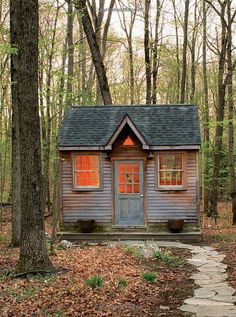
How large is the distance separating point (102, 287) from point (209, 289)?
196 centimetres

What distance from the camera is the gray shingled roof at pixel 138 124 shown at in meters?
15.5

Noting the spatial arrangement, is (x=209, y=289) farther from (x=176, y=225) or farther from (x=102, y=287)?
(x=176, y=225)

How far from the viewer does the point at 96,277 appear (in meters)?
8.00

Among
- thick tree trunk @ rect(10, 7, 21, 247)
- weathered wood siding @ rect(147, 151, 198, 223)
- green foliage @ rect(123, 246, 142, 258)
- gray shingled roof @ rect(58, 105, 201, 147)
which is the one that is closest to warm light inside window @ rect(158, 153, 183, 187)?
weathered wood siding @ rect(147, 151, 198, 223)

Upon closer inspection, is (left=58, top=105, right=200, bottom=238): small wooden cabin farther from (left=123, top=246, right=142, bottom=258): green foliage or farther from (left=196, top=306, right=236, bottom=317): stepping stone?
(left=196, top=306, right=236, bottom=317): stepping stone

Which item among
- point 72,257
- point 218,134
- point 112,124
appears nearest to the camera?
point 72,257

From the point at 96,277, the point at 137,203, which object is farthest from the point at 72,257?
the point at 137,203

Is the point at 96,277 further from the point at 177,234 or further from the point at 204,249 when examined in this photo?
the point at 177,234

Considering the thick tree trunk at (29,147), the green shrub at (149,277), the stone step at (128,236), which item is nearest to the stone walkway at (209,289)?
the green shrub at (149,277)

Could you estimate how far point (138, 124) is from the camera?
52.9 feet

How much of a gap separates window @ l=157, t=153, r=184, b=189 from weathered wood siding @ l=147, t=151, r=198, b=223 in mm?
206

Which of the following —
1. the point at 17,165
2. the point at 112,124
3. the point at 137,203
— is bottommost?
the point at 137,203

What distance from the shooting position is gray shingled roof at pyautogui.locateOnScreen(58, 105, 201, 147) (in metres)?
15.5

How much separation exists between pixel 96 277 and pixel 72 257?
2.79 m
